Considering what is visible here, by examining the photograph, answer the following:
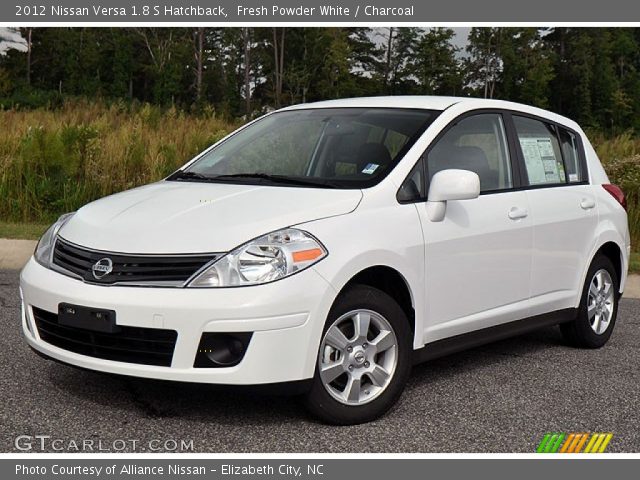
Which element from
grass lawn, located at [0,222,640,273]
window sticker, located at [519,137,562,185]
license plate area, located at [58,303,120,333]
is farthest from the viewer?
grass lawn, located at [0,222,640,273]

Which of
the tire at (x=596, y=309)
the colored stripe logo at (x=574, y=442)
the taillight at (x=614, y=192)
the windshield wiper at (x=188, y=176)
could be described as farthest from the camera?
the taillight at (x=614, y=192)

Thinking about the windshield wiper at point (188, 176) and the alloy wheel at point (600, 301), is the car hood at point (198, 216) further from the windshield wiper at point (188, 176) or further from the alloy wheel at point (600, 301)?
the alloy wheel at point (600, 301)

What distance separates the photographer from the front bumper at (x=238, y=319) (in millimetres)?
4152

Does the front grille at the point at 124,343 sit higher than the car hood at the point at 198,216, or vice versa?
the car hood at the point at 198,216

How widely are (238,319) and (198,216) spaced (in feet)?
2.22

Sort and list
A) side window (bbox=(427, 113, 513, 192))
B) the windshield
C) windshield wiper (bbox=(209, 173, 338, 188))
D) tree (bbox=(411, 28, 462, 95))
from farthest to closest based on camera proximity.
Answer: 1. tree (bbox=(411, 28, 462, 95))
2. side window (bbox=(427, 113, 513, 192))
3. the windshield
4. windshield wiper (bbox=(209, 173, 338, 188))

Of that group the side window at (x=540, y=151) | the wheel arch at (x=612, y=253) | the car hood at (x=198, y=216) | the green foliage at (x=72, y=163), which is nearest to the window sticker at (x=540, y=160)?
the side window at (x=540, y=151)

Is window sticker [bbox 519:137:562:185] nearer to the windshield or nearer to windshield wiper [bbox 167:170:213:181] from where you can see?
the windshield

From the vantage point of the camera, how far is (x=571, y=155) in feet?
22.0

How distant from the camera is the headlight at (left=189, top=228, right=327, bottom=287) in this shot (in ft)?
13.8

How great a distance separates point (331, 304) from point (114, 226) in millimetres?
1171

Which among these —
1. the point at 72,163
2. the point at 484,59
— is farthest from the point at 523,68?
the point at 72,163

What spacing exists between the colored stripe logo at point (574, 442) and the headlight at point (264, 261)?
1.43 metres

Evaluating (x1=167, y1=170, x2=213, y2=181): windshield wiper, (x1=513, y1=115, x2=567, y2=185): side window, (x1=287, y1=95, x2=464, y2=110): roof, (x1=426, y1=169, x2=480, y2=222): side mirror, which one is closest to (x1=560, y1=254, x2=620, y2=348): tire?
(x1=513, y1=115, x2=567, y2=185): side window
